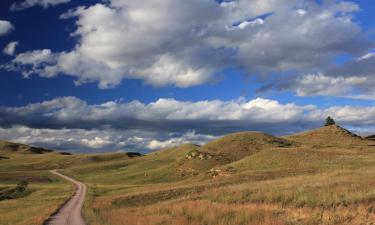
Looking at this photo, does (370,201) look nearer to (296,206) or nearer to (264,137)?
(296,206)

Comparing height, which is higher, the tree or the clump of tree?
the tree

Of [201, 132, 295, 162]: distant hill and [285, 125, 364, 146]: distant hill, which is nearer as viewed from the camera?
[201, 132, 295, 162]: distant hill

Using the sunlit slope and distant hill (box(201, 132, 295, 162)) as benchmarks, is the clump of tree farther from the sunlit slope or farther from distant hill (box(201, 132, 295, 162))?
distant hill (box(201, 132, 295, 162))

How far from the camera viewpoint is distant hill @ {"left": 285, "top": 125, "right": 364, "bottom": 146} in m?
112

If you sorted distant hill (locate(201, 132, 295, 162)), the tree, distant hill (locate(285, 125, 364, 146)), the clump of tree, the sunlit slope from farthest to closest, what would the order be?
the tree → distant hill (locate(285, 125, 364, 146)) → distant hill (locate(201, 132, 295, 162)) → the sunlit slope → the clump of tree

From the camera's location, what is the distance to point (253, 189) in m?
37.6

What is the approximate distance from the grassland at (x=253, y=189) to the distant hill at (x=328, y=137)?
0.24 metres

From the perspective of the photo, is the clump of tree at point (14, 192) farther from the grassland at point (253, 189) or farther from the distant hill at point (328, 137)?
the distant hill at point (328, 137)

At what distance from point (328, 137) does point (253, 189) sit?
287 feet

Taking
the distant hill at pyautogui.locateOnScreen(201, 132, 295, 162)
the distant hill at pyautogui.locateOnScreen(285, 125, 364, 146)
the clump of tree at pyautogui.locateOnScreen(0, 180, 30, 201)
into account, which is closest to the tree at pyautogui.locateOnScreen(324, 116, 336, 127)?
the distant hill at pyautogui.locateOnScreen(285, 125, 364, 146)

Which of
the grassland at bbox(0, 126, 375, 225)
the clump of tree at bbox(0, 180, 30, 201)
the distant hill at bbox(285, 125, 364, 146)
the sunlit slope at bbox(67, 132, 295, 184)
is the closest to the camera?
the grassland at bbox(0, 126, 375, 225)

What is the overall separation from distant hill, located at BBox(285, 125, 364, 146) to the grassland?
0.24 metres

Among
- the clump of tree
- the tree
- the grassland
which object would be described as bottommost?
the clump of tree

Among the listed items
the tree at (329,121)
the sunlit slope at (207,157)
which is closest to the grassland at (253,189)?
the sunlit slope at (207,157)
